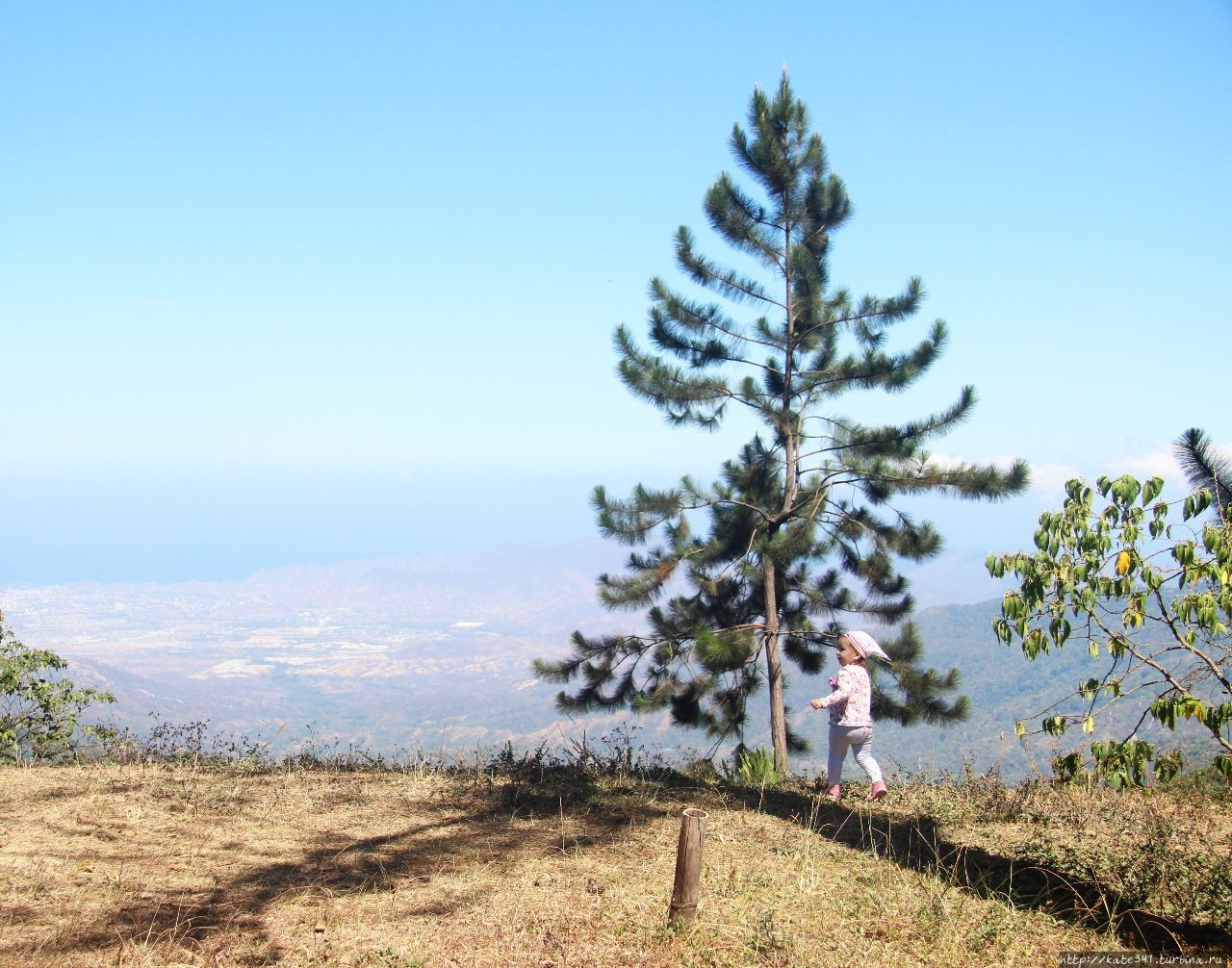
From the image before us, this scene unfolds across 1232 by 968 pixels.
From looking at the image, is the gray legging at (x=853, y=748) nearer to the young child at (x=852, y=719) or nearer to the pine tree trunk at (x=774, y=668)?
the young child at (x=852, y=719)

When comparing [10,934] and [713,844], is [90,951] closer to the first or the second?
[10,934]

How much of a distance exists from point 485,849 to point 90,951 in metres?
2.82

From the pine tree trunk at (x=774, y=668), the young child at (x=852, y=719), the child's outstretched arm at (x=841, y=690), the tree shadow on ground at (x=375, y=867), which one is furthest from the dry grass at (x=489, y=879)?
the pine tree trunk at (x=774, y=668)

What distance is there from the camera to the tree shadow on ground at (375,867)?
16.5 ft

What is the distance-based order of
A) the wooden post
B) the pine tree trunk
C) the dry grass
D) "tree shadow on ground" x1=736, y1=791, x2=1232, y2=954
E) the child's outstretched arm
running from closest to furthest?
the dry grass < the wooden post < "tree shadow on ground" x1=736, y1=791, x2=1232, y2=954 < the child's outstretched arm < the pine tree trunk

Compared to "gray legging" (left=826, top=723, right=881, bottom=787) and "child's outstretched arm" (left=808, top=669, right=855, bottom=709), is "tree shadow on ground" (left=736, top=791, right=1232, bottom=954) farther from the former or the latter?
"child's outstretched arm" (left=808, top=669, right=855, bottom=709)

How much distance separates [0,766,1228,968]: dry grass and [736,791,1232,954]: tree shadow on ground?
0.12 feet

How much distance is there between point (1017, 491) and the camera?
40.5 feet

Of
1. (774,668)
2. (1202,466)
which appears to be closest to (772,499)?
(774,668)

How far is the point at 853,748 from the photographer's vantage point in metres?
8.77

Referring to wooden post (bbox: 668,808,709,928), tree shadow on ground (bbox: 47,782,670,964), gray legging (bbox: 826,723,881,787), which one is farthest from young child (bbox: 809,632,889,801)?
wooden post (bbox: 668,808,709,928)

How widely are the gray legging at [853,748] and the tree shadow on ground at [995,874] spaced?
34 centimetres

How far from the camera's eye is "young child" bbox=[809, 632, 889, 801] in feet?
28.0

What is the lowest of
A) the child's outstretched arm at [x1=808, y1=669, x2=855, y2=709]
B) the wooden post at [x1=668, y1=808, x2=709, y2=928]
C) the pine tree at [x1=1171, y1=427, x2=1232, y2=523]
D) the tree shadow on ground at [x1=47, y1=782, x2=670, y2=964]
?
the tree shadow on ground at [x1=47, y1=782, x2=670, y2=964]
